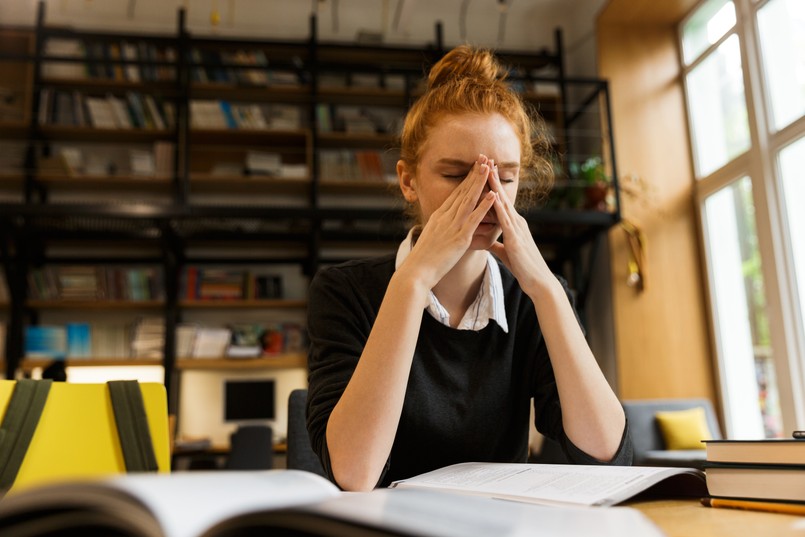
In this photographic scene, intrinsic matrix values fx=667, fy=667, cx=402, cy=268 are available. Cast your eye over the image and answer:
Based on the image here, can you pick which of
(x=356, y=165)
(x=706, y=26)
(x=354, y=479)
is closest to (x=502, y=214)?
(x=354, y=479)

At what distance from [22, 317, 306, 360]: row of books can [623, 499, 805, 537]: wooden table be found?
449 centimetres

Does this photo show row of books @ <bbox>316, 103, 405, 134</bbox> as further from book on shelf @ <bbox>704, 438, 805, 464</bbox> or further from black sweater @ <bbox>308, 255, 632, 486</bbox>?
book on shelf @ <bbox>704, 438, 805, 464</bbox>

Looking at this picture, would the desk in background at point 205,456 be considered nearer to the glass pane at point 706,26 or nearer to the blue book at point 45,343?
the blue book at point 45,343

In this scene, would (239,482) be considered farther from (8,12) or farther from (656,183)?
(8,12)

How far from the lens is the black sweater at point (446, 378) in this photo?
3.56 ft

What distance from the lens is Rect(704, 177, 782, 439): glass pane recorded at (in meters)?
4.50

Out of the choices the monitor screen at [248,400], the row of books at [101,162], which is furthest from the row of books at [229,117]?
the monitor screen at [248,400]

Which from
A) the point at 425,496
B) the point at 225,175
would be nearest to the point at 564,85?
the point at 225,175

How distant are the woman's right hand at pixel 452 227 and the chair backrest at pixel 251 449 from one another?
3.27 metres

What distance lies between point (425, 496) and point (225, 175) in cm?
484

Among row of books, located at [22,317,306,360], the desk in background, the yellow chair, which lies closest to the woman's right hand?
the yellow chair

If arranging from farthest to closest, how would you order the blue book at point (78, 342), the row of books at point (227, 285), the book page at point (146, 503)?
1. the row of books at point (227, 285)
2. the blue book at point (78, 342)
3. the book page at point (146, 503)

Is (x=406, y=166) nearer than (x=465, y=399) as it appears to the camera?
No

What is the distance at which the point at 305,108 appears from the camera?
554cm
